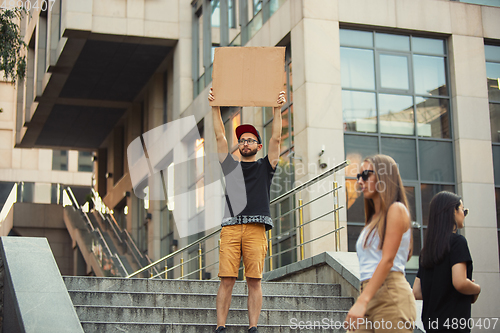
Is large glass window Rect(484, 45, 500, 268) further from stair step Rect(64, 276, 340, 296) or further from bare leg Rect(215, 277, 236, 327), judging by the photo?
bare leg Rect(215, 277, 236, 327)

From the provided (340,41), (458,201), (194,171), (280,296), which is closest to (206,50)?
(194,171)

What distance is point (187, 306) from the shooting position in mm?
Result: 8016

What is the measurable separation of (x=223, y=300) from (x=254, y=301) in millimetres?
297

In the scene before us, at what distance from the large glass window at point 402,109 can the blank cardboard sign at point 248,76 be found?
28.6 feet

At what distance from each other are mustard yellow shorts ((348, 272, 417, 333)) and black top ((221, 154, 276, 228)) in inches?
102

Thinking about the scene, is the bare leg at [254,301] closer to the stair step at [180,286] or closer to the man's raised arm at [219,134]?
the man's raised arm at [219,134]

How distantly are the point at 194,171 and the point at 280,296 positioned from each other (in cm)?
1458

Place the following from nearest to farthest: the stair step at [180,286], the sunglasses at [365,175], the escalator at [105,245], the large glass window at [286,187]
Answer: the sunglasses at [365,175]
the stair step at [180,286]
the large glass window at [286,187]
the escalator at [105,245]

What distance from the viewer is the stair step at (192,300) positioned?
7680 mm

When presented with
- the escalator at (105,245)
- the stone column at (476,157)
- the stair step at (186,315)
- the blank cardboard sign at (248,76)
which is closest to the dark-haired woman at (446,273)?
the blank cardboard sign at (248,76)

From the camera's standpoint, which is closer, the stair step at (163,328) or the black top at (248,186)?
the black top at (248,186)

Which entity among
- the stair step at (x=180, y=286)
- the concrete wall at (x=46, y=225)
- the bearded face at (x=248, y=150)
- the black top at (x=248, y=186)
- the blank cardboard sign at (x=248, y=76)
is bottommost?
the stair step at (x=180, y=286)

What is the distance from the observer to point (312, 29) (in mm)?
15281

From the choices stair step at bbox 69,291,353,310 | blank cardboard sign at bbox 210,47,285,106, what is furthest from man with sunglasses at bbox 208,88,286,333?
stair step at bbox 69,291,353,310
